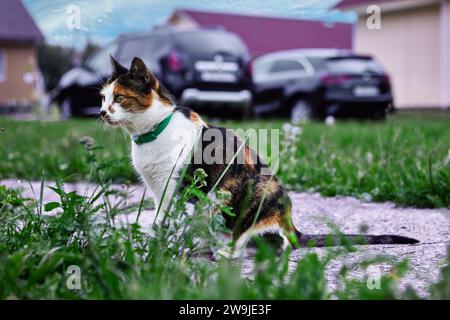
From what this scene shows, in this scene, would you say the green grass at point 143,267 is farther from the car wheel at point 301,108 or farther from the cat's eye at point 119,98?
the car wheel at point 301,108

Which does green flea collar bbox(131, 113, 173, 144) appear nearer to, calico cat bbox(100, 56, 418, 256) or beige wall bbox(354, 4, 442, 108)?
calico cat bbox(100, 56, 418, 256)

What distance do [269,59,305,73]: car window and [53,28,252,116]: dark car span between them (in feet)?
7.11

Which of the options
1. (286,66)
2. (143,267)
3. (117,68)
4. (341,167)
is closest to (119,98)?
(117,68)

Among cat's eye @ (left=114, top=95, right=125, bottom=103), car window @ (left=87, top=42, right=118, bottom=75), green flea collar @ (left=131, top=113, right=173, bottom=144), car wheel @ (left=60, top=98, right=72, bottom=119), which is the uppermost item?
car window @ (left=87, top=42, right=118, bottom=75)

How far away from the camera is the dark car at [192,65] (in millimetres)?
9766

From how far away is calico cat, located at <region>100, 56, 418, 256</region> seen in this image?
2824mm

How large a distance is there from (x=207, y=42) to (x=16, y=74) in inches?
660

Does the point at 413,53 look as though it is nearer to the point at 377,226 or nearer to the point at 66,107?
the point at 66,107

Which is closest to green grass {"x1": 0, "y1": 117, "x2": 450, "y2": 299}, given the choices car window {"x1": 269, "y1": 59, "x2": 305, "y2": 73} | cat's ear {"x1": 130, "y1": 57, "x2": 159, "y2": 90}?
cat's ear {"x1": 130, "y1": 57, "x2": 159, "y2": 90}

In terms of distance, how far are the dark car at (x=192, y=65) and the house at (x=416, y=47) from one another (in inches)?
265

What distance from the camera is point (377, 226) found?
11.3 feet

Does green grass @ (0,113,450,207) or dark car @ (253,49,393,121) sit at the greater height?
dark car @ (253,49,393,121)
